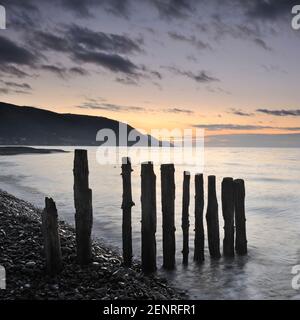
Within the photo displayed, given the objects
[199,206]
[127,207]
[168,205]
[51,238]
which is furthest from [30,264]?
[199,206]

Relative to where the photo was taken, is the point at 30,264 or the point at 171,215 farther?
the point at 171,215

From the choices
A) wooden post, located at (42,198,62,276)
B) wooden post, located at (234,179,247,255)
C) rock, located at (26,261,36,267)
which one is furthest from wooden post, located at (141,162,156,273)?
wooden post, located at (234,179,247,255)

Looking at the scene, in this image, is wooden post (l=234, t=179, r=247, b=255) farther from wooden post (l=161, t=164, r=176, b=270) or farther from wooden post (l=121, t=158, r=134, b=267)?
wooden post (l=121, t=158, r=134, b=267)

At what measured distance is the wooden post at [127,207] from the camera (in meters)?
8.69

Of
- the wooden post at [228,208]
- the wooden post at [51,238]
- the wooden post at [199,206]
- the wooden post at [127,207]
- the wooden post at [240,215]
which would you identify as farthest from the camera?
the wooden post at [240,215]

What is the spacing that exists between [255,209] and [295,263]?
11.7m

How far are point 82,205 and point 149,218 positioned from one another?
5.38 feet

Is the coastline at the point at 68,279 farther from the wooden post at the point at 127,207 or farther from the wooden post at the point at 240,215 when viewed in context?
the wooden post at the point at 240,215

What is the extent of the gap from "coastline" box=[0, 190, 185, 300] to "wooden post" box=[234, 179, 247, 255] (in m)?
2.97

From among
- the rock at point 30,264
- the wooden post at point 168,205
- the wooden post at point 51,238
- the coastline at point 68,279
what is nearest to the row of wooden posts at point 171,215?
the wooden post at point 168,205

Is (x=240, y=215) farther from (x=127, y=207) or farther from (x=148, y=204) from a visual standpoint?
(x=127, y=207)

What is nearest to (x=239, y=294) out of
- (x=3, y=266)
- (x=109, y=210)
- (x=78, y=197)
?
(x=78, y=197)

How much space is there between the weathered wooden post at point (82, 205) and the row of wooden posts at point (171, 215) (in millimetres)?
1191

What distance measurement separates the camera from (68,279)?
6852 millimetres
